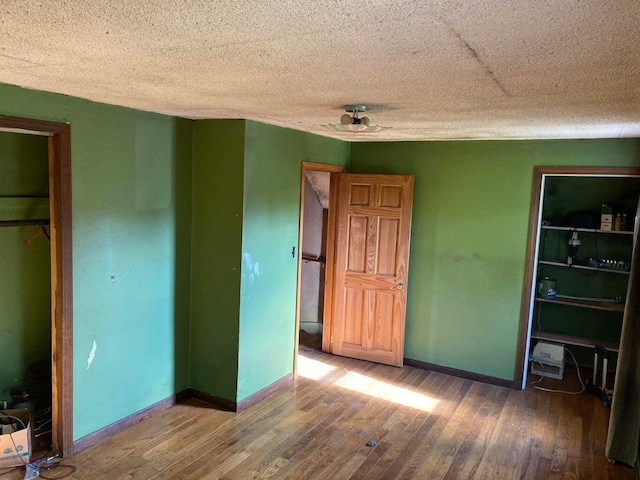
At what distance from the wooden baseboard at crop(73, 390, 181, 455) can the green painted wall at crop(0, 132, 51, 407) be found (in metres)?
0.75

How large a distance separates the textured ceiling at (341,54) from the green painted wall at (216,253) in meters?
0.75

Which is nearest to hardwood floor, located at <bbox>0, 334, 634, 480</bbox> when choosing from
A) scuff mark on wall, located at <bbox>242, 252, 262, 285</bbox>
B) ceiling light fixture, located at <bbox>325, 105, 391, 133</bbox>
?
scuff mark on wall, located at <bbox>242, 252, 262, 285</bbox>

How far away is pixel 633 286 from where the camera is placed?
10.8 ft

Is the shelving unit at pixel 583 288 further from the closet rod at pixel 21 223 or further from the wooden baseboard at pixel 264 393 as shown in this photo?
the closet rod at pixel 21 223

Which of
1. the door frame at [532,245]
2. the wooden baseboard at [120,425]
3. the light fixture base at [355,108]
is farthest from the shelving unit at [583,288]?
the wooden baseboard at [120,425]

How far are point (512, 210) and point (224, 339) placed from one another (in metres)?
2.79

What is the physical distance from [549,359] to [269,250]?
2953mm

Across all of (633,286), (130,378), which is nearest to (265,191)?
(130,378)

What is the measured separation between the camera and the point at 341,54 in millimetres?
1729

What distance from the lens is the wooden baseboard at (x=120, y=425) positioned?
3.29m

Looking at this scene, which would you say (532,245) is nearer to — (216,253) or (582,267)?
(582,267)

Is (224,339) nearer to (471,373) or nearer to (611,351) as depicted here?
(471,373)

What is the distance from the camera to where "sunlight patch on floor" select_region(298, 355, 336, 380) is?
479 centimetres

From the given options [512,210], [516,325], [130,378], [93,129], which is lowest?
[130,378]
